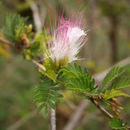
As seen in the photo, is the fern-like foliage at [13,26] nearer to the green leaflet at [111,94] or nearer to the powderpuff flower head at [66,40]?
the powderpuff flower head at [66,40]

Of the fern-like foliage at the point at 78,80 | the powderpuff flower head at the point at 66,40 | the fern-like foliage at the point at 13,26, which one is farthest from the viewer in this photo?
the fern-like foliage at the point at 13,26

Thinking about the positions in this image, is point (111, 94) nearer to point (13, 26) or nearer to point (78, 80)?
point (78, 80)

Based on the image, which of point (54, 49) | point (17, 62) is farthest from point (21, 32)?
point (17, 62)

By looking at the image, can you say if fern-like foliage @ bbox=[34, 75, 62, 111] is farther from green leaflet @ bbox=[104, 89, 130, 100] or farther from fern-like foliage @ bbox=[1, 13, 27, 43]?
fern-like foliage @ bbox=[1, 13, 27, 43]

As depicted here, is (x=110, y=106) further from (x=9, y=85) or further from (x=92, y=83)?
(x=9, y=85)

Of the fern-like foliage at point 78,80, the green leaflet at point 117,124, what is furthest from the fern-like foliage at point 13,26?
the green leaflet at point 117,124

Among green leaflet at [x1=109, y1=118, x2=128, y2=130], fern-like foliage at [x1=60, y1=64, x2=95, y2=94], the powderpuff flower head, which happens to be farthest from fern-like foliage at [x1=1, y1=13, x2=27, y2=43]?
green leaflet at [x1=109, y1=118, x2=128, y2=130]
